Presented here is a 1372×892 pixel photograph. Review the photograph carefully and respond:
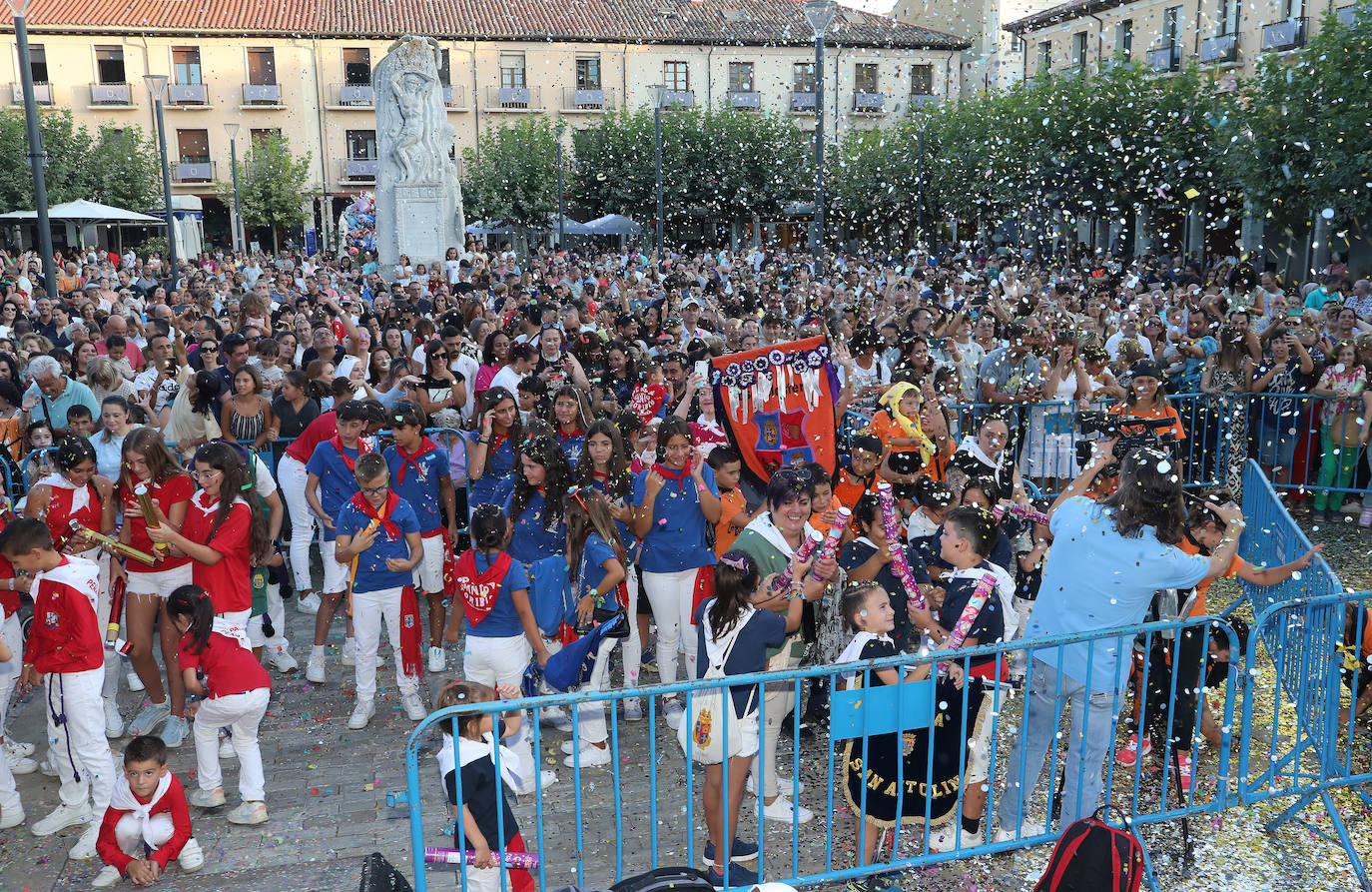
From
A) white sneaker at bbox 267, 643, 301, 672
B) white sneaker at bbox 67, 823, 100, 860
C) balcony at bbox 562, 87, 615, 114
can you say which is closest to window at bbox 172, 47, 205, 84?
balcony at bbox 562, 87, 615, 114

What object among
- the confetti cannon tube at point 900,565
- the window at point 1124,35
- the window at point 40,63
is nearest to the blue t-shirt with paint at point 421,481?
the confetti cannon tube at point 900,565

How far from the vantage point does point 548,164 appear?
131 ft

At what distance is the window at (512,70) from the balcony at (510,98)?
0.84 feet

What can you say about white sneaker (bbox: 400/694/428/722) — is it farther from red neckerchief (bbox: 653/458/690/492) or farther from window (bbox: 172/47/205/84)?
window (bbox: 172/47/205/84)

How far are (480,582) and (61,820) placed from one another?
80.6 inches

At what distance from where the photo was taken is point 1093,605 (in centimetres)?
437

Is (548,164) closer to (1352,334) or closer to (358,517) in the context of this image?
(1352,334)

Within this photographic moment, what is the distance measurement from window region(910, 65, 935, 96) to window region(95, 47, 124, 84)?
32.3 meters

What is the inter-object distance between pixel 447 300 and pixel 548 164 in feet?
89.6

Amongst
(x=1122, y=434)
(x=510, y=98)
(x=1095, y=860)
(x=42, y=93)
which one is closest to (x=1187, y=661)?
(x=1095, y=860)

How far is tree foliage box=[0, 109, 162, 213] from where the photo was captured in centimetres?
3859

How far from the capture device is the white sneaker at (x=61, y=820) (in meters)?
4.84

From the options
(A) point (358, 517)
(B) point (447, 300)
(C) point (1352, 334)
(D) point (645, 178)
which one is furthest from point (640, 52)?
(A) point (358, 517)

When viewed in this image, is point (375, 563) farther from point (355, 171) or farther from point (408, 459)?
point (355, 171)
